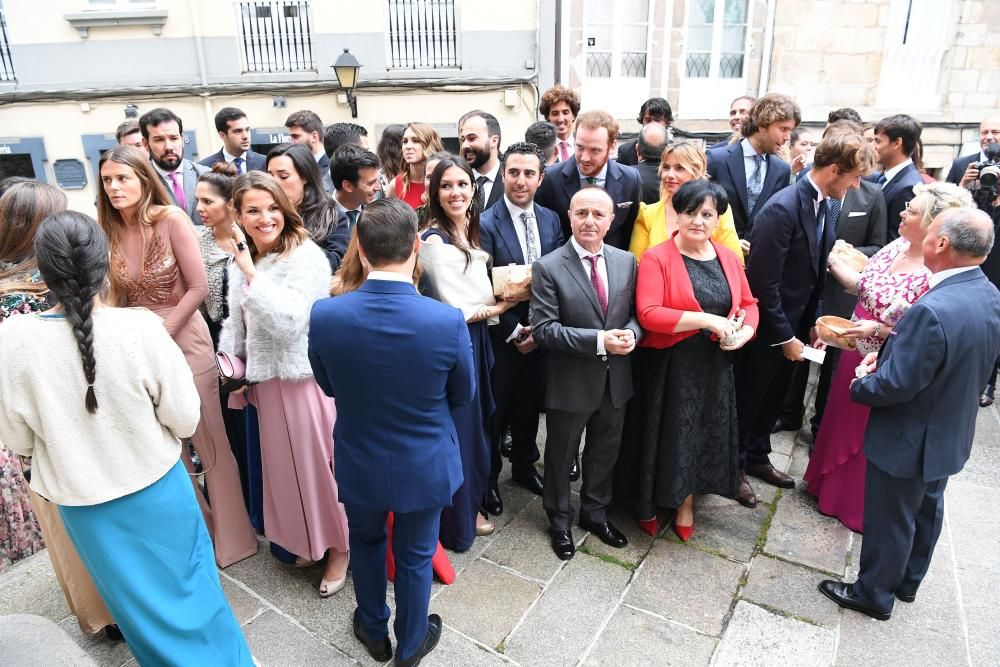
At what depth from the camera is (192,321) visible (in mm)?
3008

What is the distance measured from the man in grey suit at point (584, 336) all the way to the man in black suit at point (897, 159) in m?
2.33

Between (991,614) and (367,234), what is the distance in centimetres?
317

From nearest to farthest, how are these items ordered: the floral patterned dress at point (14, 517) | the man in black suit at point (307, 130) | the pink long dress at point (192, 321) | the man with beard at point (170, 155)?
1. the pink long dress at point (192, 321)
2. the floral patterned dress at point (14, 517)
3. the man with beard at point (170, 155)
4. the man in black suit at point (307, 130)

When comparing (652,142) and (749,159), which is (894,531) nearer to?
(749,159)

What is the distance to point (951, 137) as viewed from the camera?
9.83 m

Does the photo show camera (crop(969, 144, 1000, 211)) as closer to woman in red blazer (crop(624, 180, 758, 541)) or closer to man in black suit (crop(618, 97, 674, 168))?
man in black suit (crop(618, 97, 674, 168))

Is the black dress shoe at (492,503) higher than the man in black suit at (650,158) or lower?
lower

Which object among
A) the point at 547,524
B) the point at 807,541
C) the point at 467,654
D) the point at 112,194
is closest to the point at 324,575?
the point at 467,654

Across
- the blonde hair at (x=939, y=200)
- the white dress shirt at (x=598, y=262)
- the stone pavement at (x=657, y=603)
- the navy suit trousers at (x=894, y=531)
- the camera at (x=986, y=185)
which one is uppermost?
the blonde hair at (x=939, y=200)

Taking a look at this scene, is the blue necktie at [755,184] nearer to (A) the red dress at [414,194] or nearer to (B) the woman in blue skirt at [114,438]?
(A) the red dress at [414,194]

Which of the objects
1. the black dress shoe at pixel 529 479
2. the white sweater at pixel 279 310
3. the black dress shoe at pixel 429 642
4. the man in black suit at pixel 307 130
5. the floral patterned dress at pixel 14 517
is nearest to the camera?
the black dress shoe at pixel 429 642

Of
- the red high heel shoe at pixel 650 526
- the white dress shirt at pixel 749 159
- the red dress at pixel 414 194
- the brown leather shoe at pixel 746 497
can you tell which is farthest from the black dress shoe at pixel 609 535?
the white dress shirt at pixel 749 159

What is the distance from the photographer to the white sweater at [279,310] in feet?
8.53

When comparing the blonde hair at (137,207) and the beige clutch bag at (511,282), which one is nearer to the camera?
the blonde hair at (137,207)
